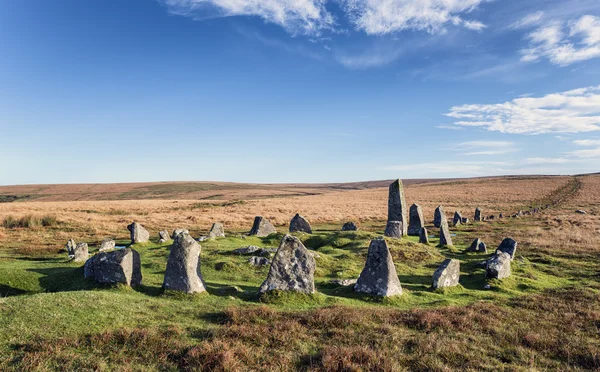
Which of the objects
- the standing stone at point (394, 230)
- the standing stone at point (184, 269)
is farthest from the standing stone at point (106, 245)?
the standing stone at point (394, 230)

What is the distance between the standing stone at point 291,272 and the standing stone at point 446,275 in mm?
5503

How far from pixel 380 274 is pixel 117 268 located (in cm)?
967

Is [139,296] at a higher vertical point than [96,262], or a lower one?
lower

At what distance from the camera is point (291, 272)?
43.2ft

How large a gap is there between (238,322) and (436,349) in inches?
201

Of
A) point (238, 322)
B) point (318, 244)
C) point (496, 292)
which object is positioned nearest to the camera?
point (238, 322)

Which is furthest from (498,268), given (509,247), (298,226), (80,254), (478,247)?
(80,254)

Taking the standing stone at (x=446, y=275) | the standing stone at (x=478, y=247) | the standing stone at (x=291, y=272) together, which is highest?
the standing stone at (x=291, y=272)

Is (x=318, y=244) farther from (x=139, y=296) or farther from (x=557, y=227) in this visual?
(x=557, y=227)

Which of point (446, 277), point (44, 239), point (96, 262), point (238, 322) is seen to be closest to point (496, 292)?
point (446, 277)

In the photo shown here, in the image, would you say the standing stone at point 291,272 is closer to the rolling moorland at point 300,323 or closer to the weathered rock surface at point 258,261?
the rolling moorland at point 300,323

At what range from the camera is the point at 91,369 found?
7.46m

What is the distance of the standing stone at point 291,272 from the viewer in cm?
1305

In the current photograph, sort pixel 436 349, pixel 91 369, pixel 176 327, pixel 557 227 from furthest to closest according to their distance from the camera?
pixel 557 227, pixel 176 327, pixel 436 349, pixel 91 369
